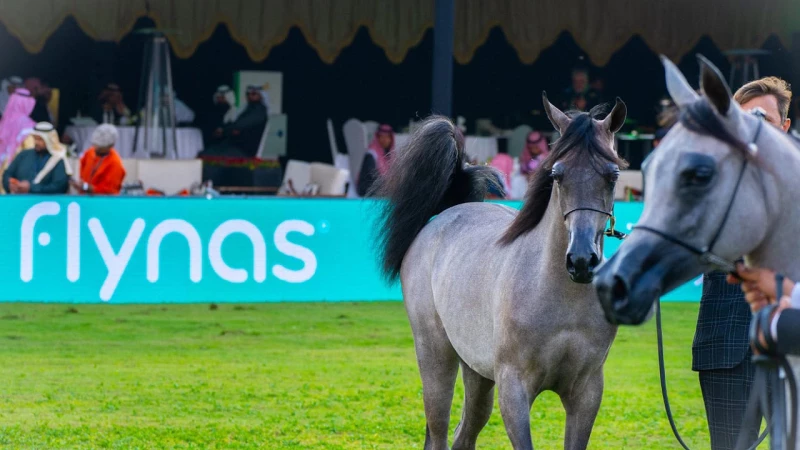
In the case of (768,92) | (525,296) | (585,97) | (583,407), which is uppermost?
(768,92)

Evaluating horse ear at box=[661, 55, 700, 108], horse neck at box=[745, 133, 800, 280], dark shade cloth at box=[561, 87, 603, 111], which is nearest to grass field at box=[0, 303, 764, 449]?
horse neck at box=[745, 133, 800, 280]

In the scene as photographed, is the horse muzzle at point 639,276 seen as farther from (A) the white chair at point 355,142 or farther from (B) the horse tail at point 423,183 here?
(A) the white chair at point 355,142

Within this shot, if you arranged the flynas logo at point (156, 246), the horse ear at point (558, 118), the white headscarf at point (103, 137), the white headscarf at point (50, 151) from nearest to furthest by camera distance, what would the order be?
the horse ear at point (558, 118)
the flynas logo at point (156, 246)
the white headscarf at point (50, 151)
the white headscarf at point (103, 137)

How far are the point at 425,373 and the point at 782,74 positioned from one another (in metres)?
15.3

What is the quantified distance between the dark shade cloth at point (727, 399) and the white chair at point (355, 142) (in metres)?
12.5

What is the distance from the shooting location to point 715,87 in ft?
8.96

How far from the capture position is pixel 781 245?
2.86 m

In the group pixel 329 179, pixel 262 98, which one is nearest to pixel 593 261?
pixel 329 179

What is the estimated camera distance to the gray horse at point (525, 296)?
4.55m

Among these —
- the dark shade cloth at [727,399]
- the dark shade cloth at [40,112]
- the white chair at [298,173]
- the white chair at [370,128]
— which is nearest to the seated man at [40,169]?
the dark shade cloth at [40,112]

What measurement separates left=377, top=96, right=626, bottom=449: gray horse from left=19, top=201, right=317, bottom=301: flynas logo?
6021 mm

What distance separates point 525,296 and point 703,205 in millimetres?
1969

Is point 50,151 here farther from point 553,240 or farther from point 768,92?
point 768,92

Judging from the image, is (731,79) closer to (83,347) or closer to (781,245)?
(83,347)
